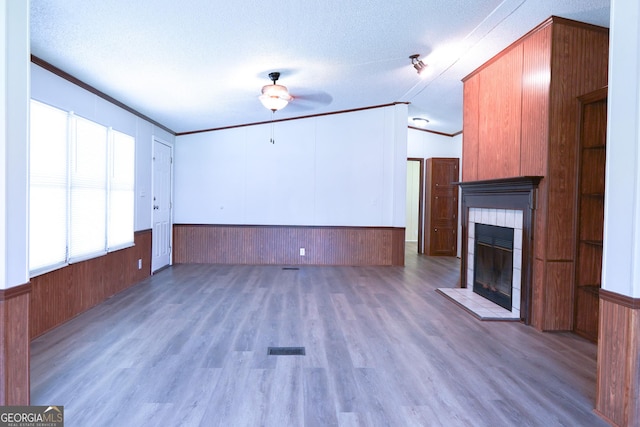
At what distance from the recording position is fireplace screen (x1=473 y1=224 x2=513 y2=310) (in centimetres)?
396

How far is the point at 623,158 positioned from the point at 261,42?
9.64ft

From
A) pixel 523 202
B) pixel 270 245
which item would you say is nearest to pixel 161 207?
pixel 270 245

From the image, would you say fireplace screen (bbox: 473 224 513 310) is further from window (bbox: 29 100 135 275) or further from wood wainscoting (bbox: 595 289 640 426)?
window (bbox: 29 100 135 275)

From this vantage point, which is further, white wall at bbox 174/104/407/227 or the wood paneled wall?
white wall at bbox 174/104/407/227

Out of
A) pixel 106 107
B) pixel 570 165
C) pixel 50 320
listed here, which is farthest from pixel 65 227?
pixel 570 165

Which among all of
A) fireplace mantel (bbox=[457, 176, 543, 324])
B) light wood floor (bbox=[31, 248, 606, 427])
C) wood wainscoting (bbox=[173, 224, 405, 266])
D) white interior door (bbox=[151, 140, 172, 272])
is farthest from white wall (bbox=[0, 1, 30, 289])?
wood wainscoting (bbox=[173, 224, 405, 266])

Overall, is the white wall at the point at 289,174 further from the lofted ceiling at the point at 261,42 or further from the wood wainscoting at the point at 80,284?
the wood wainscoting at the point at 80,284

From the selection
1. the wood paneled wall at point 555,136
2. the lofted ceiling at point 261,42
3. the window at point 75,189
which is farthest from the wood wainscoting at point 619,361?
the window at point 75,189

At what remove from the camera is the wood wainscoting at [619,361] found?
1.86m

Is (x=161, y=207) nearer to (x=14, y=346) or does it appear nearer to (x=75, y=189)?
(x=75, y=189)

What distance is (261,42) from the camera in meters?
3.40

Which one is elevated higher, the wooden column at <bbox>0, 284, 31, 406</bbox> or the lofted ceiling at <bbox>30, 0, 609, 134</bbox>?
the lofted ceiling at <bbox>30, 0, 609, 134</bbox>

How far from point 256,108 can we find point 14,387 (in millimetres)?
4603

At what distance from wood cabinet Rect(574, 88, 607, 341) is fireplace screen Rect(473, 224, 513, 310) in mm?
641
